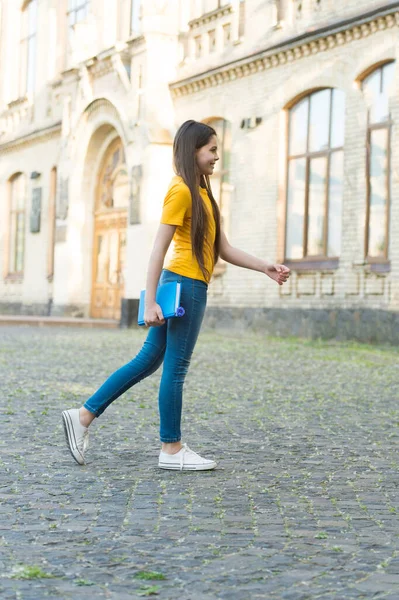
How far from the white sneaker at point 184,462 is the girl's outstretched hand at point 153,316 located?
761 mm

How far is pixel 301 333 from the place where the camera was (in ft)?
65.1

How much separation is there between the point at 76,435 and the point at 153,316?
2.79ft

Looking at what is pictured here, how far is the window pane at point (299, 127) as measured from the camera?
2045 centimetres

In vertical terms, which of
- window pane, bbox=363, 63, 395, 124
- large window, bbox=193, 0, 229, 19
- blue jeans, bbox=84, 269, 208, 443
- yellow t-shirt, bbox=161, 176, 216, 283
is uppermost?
large window, bbox=193, 0, 229, 19

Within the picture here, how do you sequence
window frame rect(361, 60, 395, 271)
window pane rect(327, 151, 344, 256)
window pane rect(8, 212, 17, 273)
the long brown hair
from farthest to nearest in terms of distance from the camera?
window pane rect(8, 212, 17, 273), window pane rect(327, 151, 344, 256), window frame rect(361, 60, 395, 271), the long brown hair

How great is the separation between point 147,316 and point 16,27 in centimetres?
2962

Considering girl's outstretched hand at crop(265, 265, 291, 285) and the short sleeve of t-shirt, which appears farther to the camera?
girl's outstretched hand at crop(265, 265, 291, 285)

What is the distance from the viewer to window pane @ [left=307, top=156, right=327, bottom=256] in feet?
64.9

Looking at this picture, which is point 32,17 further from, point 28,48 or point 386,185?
point 386,185

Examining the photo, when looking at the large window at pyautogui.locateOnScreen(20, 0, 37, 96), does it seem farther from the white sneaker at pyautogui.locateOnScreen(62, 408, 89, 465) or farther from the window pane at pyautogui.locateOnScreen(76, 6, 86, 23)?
the white sneaker at pyautogui.locateOnScreen(62, 408, 89, 465)

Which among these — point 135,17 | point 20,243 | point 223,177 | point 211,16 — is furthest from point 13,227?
point 211,16

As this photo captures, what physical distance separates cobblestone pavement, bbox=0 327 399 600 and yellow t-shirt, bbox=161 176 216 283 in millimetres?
1090

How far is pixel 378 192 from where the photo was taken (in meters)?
18.1

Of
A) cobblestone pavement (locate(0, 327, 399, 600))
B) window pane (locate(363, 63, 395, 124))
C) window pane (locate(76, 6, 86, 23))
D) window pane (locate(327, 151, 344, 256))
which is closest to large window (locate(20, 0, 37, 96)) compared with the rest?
window pane (locate(76, 6, 86, 23))
